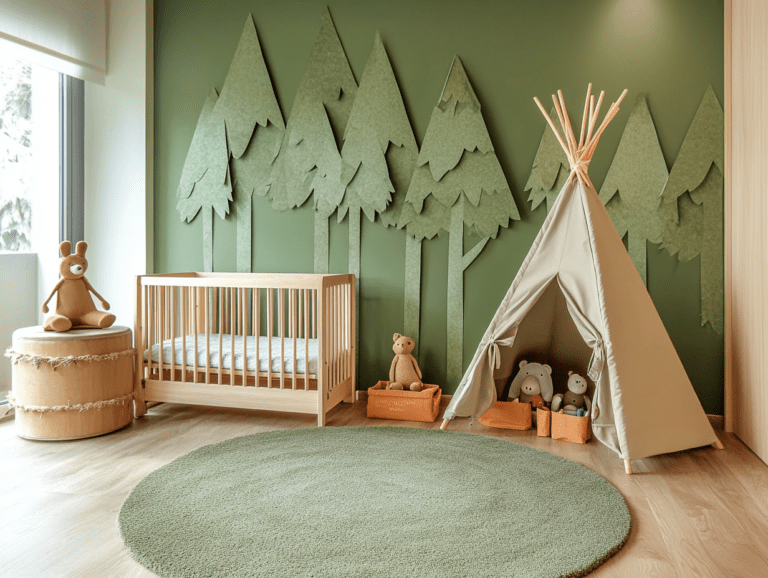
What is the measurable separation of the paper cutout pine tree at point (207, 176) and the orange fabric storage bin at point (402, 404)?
1.45 metres

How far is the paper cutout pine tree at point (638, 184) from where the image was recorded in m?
3.12

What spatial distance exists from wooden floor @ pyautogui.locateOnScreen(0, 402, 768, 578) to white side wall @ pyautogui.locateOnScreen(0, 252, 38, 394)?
20.0 inches

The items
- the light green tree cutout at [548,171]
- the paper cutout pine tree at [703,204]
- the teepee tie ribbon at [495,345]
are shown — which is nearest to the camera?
the teepee tie ribbon at [495,345]

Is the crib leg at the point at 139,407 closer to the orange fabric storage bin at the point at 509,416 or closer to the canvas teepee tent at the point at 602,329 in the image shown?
the canvas teepee tent at the point at 602,329

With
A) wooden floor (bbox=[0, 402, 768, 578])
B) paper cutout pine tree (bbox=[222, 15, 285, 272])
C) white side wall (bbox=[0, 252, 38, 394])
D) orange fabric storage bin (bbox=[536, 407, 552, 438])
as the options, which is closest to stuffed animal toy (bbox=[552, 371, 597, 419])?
orange fabric storage bin (bbox=[536, 407, 552, 438])

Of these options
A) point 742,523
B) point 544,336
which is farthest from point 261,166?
point 742,523

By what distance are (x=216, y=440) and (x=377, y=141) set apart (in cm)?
190

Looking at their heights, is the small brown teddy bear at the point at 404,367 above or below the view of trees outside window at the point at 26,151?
below

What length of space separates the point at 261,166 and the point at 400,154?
896 millimetres

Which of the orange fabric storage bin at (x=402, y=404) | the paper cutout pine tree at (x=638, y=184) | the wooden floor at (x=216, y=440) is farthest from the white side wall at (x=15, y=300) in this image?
the paper cutout pine tree at (x=638, y=184)

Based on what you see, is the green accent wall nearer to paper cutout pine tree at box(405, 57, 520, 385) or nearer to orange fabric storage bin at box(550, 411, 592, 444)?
paper cutout pine tree at box(405, 57, 520, 385)

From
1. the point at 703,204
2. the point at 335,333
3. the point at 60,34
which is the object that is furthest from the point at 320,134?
the point at 703,204

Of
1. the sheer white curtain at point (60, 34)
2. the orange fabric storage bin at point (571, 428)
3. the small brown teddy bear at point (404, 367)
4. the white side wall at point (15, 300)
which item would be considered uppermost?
the sheer white curtain at point (60, 34)

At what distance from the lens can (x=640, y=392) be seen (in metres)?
2.48
